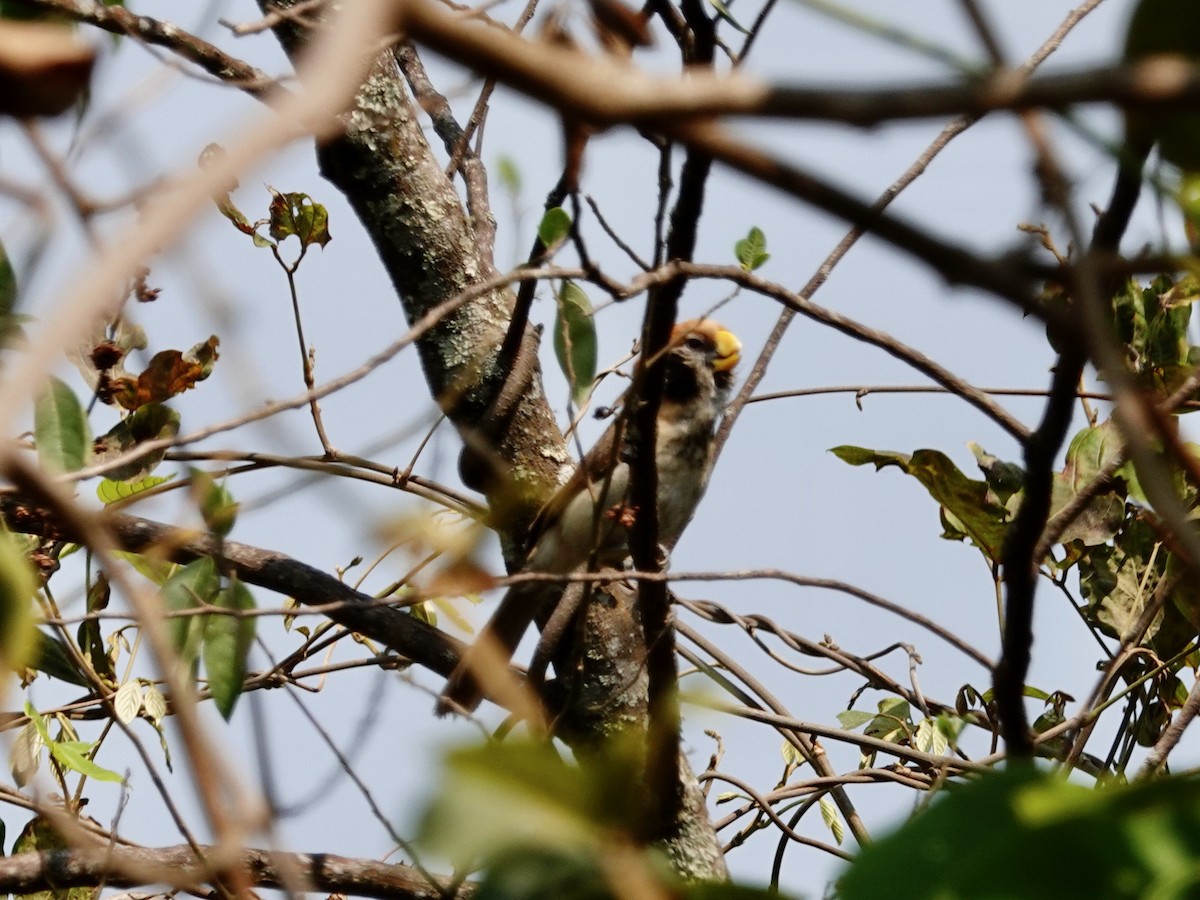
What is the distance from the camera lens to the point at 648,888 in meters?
0.60

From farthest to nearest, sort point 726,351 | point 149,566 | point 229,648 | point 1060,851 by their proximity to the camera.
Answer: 1. point 726,351
2. point 149,566
3. point 229,648
4. point 1060,851

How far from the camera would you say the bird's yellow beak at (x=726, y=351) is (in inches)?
181

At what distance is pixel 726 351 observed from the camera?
474 cm

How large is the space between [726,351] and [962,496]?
185 cm

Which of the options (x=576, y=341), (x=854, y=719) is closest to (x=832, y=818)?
(x=854, y=719)

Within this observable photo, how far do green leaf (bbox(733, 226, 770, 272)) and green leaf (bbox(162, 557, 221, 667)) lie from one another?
1.00 m

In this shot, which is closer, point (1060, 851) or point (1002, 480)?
point (1060, 851)

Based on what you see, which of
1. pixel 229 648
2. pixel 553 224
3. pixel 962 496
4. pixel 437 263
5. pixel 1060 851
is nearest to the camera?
pixel 1060 851

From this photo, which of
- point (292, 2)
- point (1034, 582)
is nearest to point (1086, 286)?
point (1034, 582)

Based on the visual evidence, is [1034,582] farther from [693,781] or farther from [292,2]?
[292,2]

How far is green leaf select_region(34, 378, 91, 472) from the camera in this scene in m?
1.30

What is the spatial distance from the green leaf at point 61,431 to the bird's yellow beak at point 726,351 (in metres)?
3.36

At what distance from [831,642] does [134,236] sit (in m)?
3.10

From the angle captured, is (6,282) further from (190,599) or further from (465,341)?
(465,341)
